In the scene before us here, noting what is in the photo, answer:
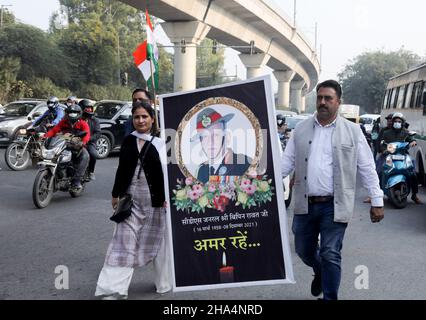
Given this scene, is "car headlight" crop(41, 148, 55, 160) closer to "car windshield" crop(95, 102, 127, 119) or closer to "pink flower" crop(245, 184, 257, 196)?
"pink flower" crop(245, 184, 257, 196)

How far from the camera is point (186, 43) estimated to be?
27.8 meters

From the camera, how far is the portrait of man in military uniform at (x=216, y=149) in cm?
398

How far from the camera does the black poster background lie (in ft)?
12.9

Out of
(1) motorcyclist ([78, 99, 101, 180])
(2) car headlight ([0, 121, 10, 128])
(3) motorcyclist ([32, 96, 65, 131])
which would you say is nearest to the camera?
(1) motorcyclist ([78, 99, 101, 180])

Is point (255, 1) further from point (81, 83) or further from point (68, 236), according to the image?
point (68, 236)

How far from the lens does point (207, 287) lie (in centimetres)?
394

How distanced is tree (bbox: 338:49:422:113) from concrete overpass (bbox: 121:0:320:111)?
26116mm

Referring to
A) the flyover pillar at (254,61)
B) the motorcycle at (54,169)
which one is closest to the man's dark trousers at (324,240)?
the motorcycle at (54,169)

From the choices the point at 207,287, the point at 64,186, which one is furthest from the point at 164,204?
the point at 64,186

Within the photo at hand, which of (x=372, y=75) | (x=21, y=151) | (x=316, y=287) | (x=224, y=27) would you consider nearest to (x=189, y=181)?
(x=316, y=287)

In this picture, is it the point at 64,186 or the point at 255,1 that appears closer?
the point at 64,186

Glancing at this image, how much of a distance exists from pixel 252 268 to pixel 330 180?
86 centimetres

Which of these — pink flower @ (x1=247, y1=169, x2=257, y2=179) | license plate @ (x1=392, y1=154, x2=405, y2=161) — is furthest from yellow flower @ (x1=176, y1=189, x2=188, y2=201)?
license plate @ (x1=392, y1=154, x2=405, y2=161)
